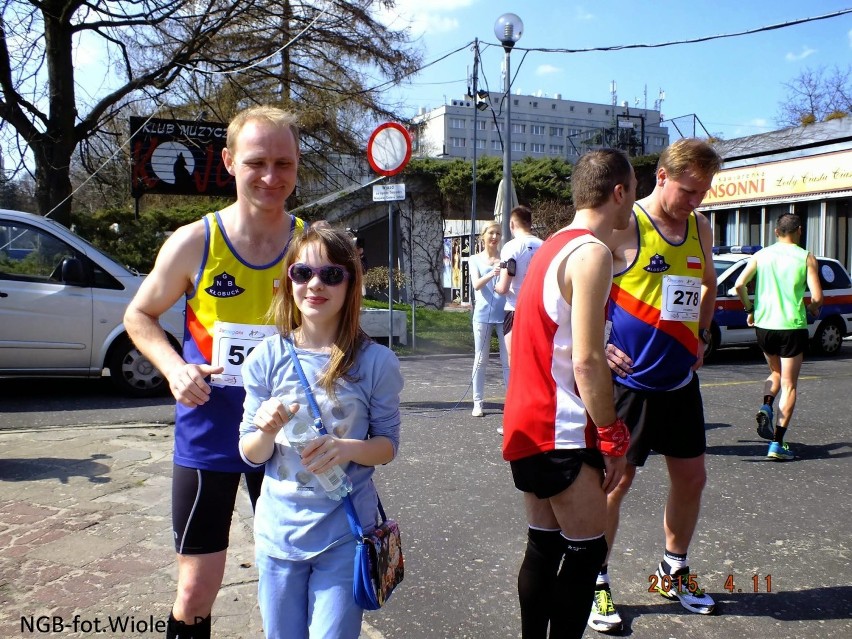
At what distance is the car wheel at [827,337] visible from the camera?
45.2ft

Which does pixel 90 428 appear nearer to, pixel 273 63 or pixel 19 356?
pixel 19 356

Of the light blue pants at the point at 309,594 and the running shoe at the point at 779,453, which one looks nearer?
the light blue pants at the point at 309,594

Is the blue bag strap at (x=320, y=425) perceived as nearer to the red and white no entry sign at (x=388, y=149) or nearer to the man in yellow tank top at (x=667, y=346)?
the man in yellow tank top at (x=667, y=346)

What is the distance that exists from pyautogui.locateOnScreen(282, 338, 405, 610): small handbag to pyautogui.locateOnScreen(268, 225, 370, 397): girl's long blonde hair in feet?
0.34

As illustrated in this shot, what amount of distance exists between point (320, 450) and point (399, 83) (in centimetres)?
1673

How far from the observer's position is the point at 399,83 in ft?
58.0

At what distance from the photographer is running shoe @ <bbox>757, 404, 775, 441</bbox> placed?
21.0 ft

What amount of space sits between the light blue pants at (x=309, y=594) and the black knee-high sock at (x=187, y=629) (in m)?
0.42

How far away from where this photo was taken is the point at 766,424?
6.42 metres

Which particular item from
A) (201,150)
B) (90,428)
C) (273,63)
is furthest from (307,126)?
(90,428)

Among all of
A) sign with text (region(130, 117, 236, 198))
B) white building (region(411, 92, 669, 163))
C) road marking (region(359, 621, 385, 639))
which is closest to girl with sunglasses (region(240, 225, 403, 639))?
road marking (region(359, 621, 385, 639))

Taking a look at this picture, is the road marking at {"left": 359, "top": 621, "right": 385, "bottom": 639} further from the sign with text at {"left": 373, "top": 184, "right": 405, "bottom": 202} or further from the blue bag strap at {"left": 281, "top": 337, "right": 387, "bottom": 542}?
the sign with text at {"left": 373, "top": 184, "right": 405, "bottom": 202}

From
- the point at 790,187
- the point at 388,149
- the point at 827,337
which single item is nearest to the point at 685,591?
the point at 388,149

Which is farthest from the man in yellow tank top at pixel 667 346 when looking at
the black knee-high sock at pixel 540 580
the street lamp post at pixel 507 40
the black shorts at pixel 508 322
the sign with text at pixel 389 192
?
the street lamp post at pixel 507 40
